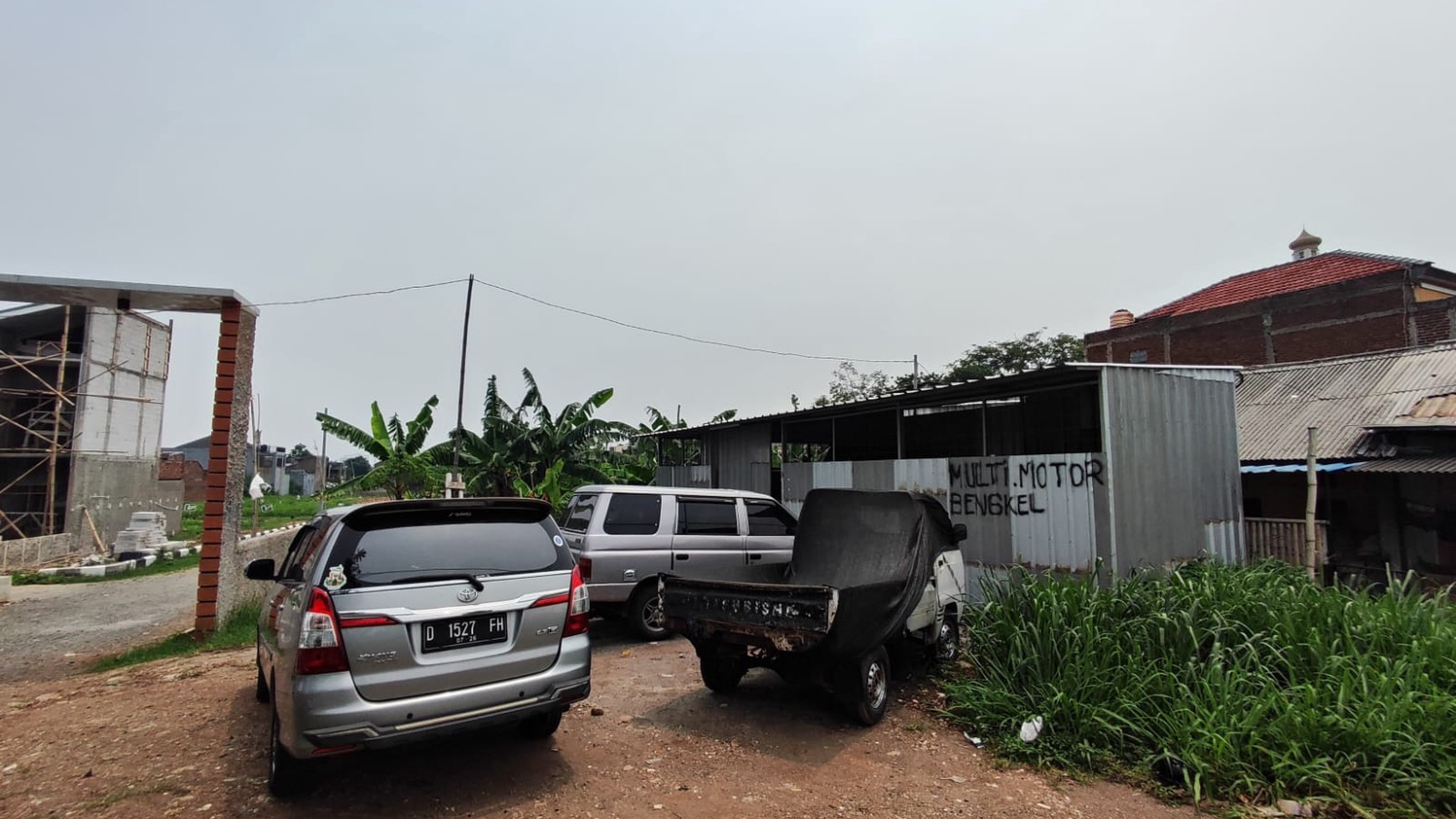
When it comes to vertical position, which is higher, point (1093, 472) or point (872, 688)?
point (1093, 472)

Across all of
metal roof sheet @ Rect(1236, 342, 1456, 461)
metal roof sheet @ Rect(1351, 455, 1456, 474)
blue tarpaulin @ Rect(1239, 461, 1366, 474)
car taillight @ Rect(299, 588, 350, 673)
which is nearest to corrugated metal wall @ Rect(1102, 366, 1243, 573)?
blue tarpaulin @ Rect(1239, 461, 1366, 474)

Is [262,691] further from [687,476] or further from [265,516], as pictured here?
[265,516]

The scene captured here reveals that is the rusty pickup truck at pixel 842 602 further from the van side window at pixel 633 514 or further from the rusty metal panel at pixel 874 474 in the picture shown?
the rusty metal panel at pixel 874 474

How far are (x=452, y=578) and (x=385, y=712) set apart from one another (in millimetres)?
732

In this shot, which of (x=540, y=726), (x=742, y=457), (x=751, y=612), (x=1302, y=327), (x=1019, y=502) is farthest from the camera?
(x=1302, y=327)

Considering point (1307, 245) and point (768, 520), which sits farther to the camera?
point (1307, 245)

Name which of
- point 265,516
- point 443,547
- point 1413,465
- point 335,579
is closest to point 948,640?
point 443,547

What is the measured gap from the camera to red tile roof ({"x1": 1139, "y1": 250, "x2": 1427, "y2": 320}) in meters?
22.6

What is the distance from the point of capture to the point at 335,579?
11.9 ft

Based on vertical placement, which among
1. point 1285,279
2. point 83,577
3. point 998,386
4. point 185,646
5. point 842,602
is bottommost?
point 83,577

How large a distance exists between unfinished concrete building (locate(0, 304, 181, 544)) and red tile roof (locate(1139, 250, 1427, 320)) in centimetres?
3760

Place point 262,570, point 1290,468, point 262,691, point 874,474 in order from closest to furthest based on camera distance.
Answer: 1. point 262,570
2. point 262,691
3. point 874,474
4. point 1290,468

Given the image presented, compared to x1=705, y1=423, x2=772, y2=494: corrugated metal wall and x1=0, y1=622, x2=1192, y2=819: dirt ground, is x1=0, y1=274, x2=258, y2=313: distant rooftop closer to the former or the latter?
x1=0, y1=622, x2=1192, y2=819: dirt ground

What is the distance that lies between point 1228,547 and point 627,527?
Answer: 308 inches
